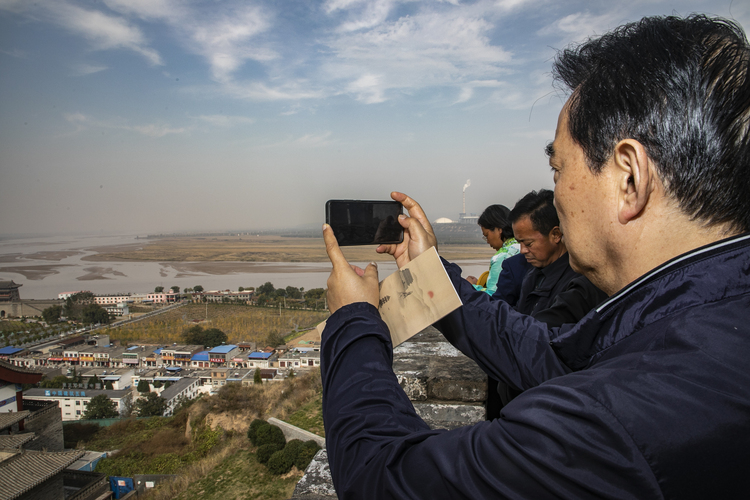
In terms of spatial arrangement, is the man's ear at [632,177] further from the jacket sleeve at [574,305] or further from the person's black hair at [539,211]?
the person's black hair at [539,211]

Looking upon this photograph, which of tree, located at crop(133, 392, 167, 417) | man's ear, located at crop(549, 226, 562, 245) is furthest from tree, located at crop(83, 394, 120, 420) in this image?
man's ear, located at crop(549, 226, 562, 245)

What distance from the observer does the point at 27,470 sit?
7395 millimetres

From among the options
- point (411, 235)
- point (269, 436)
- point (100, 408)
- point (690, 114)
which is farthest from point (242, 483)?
point (100, 408)

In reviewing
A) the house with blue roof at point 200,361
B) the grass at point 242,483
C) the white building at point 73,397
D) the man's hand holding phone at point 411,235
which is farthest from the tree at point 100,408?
the man's hand holding phone at point 411,235

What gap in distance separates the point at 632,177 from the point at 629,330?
239 mm

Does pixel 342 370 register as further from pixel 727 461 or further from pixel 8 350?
pixel 8 350

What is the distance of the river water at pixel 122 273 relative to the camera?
26953 mm

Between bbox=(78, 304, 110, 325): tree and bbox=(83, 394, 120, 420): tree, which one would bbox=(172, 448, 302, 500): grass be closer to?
bbox=(83, 394, 120, 420): tree

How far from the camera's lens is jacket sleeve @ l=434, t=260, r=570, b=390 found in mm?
937

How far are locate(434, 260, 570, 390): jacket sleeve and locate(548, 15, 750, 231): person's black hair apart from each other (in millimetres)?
529

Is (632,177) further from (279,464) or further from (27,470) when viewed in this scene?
(27,470)

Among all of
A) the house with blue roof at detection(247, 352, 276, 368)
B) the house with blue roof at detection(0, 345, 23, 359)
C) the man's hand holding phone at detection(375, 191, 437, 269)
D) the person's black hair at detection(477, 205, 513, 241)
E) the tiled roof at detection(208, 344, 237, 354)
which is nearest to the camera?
the man's hand holding phone at detection(375, 191, 437, 269)

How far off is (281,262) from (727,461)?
114ft

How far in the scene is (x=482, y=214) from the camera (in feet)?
12.2
